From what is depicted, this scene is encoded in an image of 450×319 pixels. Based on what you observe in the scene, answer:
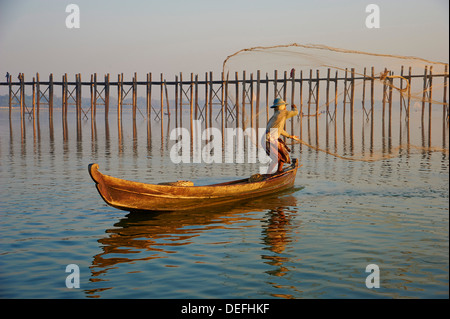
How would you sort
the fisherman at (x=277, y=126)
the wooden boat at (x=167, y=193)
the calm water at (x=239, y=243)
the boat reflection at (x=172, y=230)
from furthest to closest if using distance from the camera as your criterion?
1. the fisherman at (x=277, y=126)
2. the wooden boat at (x=167, y=193)
3. the boat reflection at (x=172, y=230)
4. the calm water at (x=239, y=243)

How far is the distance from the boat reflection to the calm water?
2 centimetres

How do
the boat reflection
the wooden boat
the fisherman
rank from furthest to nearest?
the fisherman, the wooden boat, the boat reflection

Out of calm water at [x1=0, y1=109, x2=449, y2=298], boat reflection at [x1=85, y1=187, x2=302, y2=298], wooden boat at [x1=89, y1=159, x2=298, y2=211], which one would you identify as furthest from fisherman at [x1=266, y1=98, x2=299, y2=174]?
boat reflection at [x1=85, y1=187, x2=302, y2=298]

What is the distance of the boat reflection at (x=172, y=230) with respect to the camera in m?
8.96

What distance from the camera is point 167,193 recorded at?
473 inches

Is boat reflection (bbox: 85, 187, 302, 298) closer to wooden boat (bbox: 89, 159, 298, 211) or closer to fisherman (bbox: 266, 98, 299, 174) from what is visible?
wooden boat (bbox: 89, 159, 298, 211)

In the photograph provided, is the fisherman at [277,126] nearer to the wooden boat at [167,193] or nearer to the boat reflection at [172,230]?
the wooden boat at [167,193]

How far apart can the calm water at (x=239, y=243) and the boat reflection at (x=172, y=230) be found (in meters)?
0.02

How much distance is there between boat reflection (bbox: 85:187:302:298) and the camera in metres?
8.96

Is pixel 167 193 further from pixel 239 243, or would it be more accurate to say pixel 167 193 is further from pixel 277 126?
pixel 277 126

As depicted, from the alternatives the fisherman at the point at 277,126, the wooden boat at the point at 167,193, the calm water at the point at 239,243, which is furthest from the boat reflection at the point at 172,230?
the fisherman at the point at 277,126
